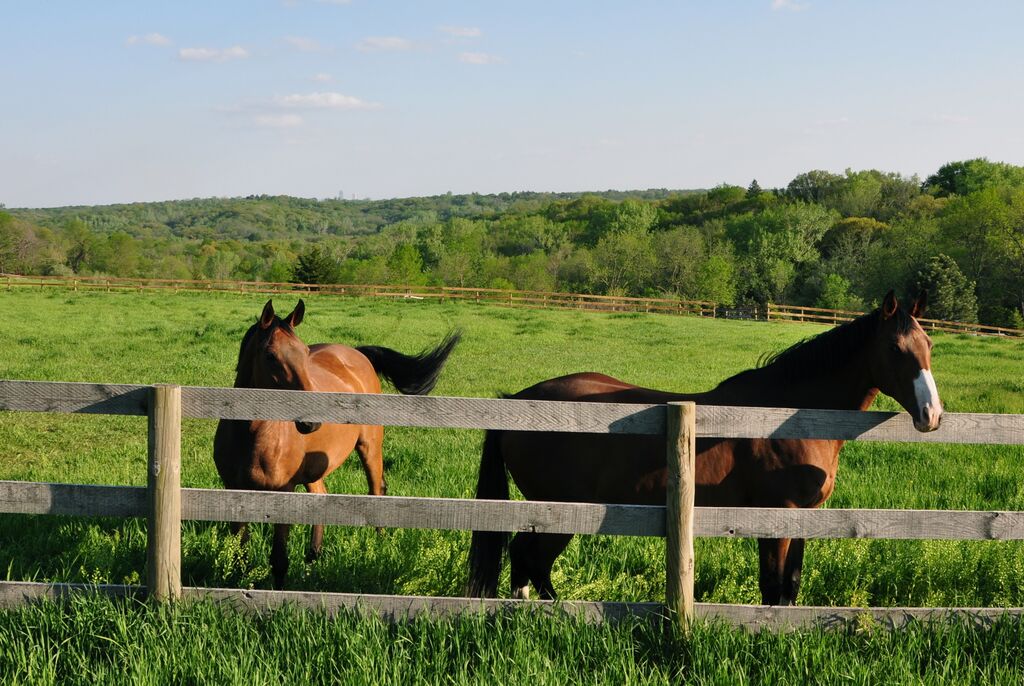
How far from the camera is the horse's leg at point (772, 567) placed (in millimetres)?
4895

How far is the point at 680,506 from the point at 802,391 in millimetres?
1632

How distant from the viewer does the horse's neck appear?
523cm

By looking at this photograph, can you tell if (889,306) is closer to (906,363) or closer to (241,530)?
(906,363)

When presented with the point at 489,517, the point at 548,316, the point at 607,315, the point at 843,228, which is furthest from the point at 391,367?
the point at 843,228

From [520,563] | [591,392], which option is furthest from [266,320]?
[520,563]

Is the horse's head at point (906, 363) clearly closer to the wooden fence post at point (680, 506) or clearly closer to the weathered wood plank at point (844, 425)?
the weathered wood plank at point (844, 425)

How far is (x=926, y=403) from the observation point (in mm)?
4398

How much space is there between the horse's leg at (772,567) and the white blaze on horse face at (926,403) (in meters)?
1.08

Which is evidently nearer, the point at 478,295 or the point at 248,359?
the point at 248,359

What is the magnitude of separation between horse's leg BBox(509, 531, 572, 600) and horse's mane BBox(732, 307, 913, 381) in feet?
5.45

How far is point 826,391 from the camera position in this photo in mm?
5293

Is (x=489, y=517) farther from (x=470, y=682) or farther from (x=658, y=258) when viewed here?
(x=658, y=258)

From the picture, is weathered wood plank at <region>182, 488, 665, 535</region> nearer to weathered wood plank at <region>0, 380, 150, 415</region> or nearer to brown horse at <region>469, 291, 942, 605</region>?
weathered wood plank at <region>0, 380, 150, 415</region>

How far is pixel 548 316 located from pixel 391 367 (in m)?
25.6
